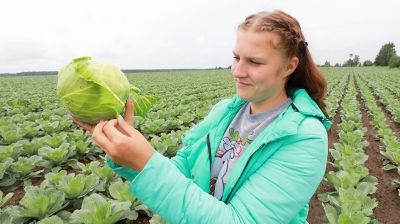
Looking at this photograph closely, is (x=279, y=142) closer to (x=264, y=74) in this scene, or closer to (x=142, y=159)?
(x=264, y=74)

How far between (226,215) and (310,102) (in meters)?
0.73

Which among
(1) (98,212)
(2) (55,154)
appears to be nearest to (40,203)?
(1) (98,212)

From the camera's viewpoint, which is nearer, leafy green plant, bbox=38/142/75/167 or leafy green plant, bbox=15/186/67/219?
leafy green plant, bbox=15/186/67/219

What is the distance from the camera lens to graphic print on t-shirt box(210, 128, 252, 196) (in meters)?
1.63

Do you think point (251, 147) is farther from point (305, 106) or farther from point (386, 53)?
point (386, 53)

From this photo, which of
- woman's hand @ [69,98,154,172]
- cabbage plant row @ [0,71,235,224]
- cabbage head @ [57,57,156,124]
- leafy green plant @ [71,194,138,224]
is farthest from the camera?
cabbage plant row @ [0,71,235,224]

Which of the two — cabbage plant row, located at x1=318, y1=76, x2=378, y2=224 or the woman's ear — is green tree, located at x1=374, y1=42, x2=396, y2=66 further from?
the woman's ear

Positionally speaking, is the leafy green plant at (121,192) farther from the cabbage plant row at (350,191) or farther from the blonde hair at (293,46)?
the blonde hair at (293,46)

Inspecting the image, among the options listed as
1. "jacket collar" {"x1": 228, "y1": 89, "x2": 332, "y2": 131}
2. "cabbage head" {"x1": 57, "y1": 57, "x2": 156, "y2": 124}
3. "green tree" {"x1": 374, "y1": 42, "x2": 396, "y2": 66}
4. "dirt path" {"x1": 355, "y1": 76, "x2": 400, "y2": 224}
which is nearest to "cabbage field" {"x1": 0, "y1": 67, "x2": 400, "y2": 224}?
"dirt path" {"x1": 355, "y1": 76, "x2": 400, "y2": 224}

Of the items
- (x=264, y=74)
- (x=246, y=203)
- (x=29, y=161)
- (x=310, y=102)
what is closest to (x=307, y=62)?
(x=310, y=102)

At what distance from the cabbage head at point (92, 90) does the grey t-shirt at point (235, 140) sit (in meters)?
0.66

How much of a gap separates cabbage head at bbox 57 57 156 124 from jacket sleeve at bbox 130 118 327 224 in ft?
1.04

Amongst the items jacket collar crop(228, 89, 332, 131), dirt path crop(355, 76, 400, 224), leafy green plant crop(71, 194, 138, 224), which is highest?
jacket collar crop(228, 89, 332, 131)

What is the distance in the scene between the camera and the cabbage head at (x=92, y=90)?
4.18 ft
